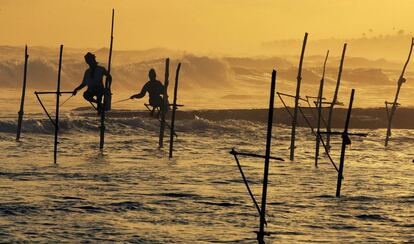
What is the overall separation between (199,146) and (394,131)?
9.52 m

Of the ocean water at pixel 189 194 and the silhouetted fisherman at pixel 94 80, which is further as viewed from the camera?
the silhouetted fisherman at pixel 94 80

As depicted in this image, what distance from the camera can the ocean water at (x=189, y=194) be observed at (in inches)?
576

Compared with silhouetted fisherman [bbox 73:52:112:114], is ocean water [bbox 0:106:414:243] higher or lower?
lower

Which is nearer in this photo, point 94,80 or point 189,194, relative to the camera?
point 189,194

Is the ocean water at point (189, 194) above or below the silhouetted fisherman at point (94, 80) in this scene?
below

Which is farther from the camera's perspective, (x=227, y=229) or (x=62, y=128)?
(x=62, y=128)

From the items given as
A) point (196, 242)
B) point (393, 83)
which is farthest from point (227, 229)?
point (393, 83)

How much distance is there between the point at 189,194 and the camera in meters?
18.3

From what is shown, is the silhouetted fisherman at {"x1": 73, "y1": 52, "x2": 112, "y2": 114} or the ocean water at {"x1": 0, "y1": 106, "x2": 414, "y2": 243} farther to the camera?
the silhouetted fisherman at {"x1": 73, "y1": 52, "x2": 112, "y2": 114}

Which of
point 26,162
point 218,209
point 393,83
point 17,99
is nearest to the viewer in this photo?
point 218,209

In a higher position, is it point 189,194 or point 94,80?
point 94,80

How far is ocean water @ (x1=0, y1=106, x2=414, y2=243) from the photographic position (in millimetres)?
14641

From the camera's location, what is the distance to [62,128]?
33.4 metres

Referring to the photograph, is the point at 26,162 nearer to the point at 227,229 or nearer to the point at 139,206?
the point at 139,206
